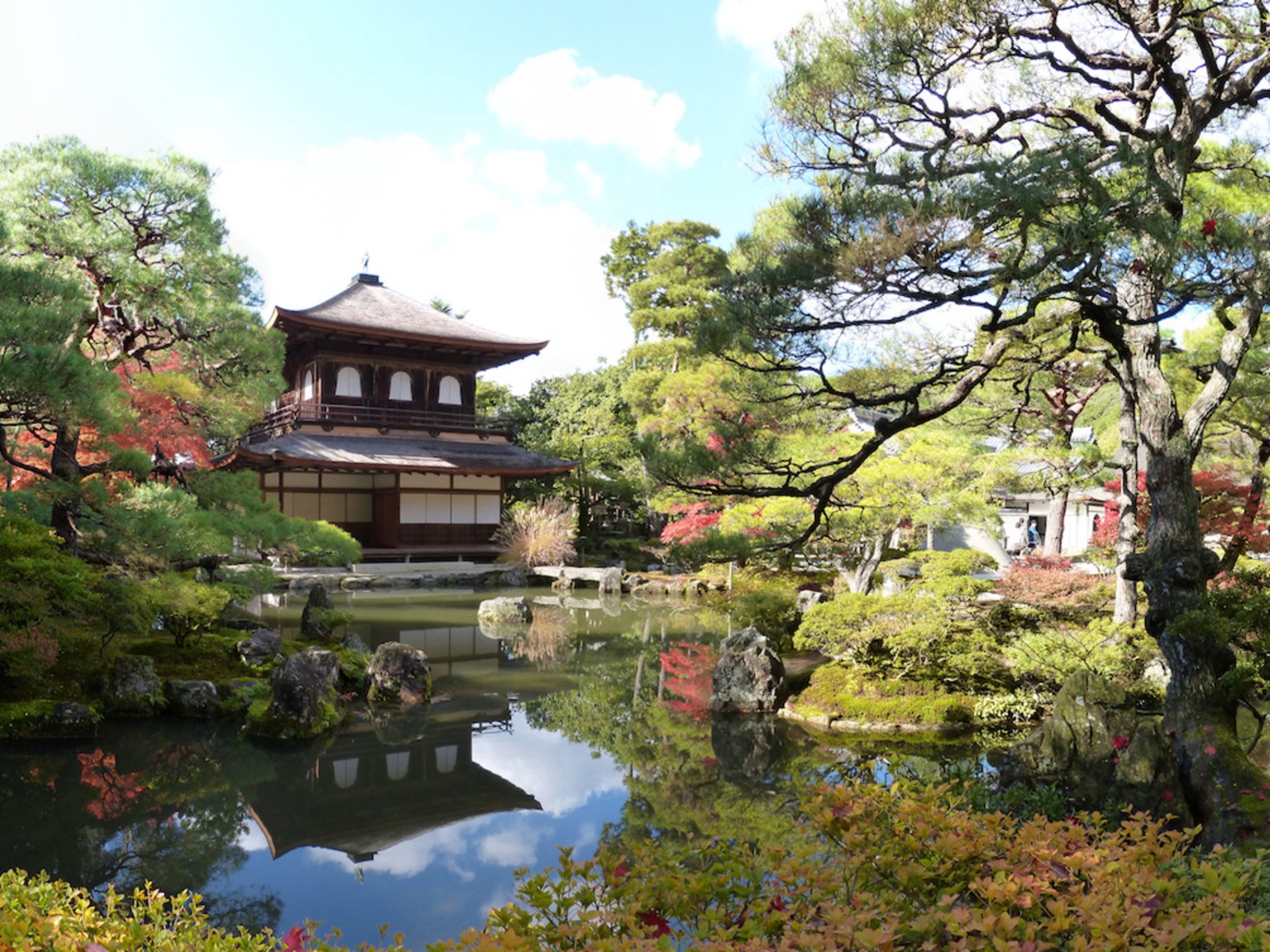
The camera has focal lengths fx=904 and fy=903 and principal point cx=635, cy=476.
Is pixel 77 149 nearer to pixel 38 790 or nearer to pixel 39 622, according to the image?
pixel 39 622

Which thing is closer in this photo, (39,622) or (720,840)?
(720,840)

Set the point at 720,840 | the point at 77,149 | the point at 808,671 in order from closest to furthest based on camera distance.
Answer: the point at 720,840, the point at 77,149, the point at 808,671

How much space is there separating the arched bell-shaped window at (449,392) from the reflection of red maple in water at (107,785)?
16.8m

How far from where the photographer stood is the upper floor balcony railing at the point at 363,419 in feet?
70.1

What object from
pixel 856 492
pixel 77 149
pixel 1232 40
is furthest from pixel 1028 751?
pixel 77 149

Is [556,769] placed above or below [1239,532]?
below

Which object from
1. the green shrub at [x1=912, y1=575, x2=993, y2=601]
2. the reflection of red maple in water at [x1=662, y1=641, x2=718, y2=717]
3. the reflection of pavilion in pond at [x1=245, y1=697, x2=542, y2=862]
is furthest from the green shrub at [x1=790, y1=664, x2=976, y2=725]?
the reflection of pavilion in pond at [x1=245, y1=697, x2=542, y2=862]

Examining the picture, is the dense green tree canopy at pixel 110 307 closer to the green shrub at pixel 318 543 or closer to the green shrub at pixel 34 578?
the green shrub at pixel 34 578

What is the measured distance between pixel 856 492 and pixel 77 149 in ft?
30.4

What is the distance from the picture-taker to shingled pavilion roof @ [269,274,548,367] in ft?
68.5

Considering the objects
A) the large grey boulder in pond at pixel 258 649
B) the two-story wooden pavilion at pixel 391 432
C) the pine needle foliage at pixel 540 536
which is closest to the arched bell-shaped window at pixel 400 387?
the two-story wooden pavilion at pixel 391 432

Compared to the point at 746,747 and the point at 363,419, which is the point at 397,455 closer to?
the point at 363,419

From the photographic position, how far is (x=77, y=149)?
885 cm

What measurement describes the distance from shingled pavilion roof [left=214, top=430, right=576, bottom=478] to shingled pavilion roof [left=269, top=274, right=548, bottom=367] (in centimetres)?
241
